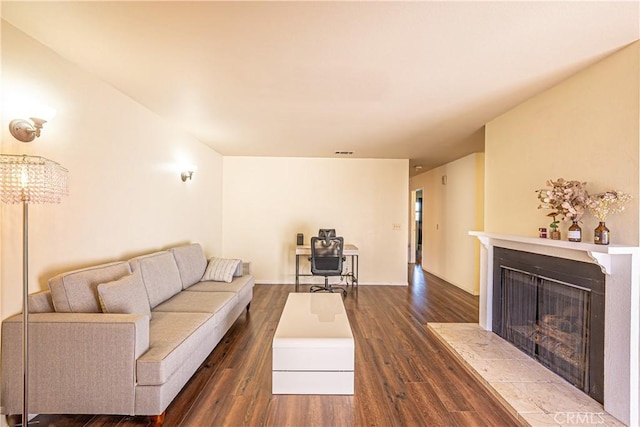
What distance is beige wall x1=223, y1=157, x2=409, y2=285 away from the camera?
561 cm

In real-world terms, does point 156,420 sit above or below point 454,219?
below

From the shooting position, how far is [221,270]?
373 cm

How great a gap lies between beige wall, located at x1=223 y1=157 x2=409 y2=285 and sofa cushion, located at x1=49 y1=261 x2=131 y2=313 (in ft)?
11.5

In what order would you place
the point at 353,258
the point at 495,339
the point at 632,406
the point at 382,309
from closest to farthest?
the point at 632,406 → the point at 495,339 → the point at 382,309 → the point at 353,258

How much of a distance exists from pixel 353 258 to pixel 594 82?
13.8 feet

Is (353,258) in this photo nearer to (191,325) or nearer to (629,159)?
(191,325)

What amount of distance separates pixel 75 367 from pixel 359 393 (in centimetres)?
187

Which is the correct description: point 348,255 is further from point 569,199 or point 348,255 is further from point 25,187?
point 25,187

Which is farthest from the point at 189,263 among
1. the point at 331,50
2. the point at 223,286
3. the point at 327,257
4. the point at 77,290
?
the point at 331,50

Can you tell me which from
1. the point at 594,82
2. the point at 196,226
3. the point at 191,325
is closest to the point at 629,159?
the point at 594,82

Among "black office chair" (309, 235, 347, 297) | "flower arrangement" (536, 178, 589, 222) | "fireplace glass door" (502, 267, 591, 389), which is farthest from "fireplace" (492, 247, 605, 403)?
"black office chair" (309, 235, 347, 297)

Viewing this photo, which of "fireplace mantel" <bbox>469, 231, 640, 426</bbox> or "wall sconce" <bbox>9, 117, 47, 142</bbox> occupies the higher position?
"wall sconce" <bbox>9, 117, 47, 142</bbox>

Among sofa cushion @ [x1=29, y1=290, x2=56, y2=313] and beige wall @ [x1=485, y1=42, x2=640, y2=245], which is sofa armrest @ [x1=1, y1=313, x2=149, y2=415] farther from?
beige wall @ [x1=485, y1=42, x2=640, y2=245]

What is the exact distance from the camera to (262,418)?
Result: 6.14ft
